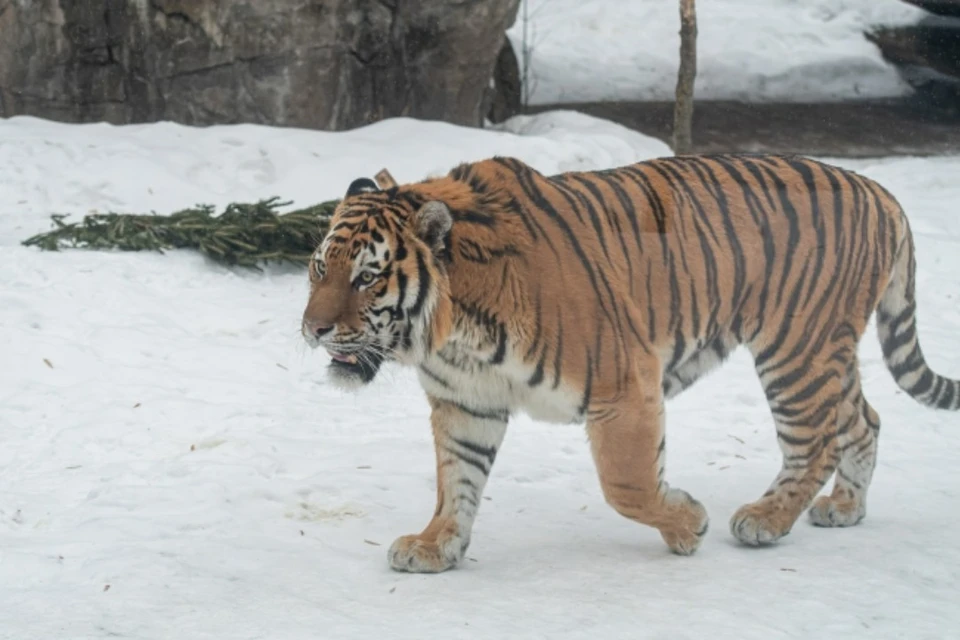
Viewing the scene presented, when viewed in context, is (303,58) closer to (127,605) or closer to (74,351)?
(74,351)

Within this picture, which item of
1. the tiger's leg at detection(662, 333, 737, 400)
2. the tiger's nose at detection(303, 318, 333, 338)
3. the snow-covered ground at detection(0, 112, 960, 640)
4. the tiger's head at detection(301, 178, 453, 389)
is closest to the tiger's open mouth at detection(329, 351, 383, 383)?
the tiger's head at detection(301, 178, 453, 389)

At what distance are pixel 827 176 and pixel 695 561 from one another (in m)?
1.52

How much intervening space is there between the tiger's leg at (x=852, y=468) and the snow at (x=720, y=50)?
9.20 meters

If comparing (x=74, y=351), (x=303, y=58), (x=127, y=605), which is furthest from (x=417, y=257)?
(x=303, y=58)

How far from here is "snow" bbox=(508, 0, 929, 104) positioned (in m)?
14.1

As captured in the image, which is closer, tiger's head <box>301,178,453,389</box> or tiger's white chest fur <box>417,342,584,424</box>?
tiger's head <box>301,178,453,389</box>

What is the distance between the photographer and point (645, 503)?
161 inches

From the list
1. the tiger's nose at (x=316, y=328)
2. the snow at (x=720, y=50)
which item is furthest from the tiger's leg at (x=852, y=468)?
the snow at (x=720, y=50)

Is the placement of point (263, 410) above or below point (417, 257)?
below

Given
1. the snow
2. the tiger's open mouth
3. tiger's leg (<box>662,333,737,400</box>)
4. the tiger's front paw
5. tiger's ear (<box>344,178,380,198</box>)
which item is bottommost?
the snow

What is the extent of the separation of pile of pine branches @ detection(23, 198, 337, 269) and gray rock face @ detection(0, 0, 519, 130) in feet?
8.11

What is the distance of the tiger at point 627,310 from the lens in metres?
3.96

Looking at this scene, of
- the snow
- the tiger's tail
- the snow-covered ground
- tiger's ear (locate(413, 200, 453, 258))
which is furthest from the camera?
the snow

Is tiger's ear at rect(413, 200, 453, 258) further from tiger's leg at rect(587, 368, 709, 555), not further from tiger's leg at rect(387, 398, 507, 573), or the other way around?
tiger's leg at rect(587, 368, 709, 555)
